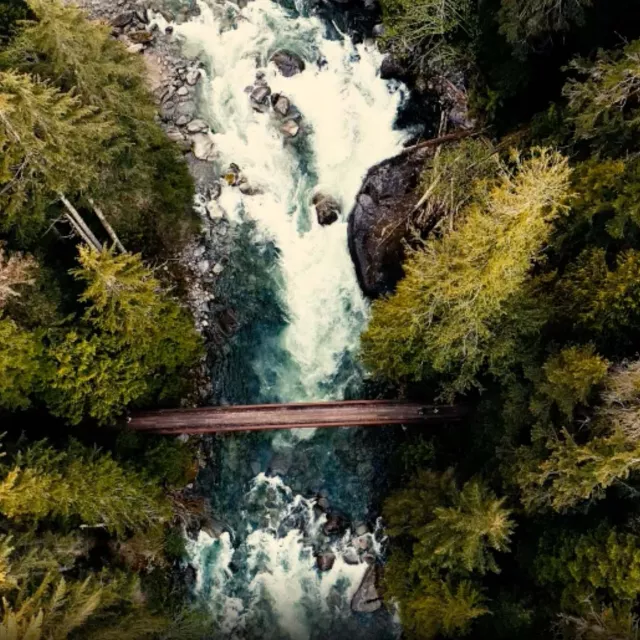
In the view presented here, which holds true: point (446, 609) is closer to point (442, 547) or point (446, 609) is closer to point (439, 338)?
point (442, 547)

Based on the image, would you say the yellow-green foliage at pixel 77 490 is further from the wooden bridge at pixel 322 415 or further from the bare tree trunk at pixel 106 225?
the bare tree trunk at pixel 106 225

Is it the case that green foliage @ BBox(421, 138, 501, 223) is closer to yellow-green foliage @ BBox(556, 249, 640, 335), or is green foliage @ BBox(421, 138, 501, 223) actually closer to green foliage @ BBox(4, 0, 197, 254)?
yellow-green foliage @ BBox(556, 249, 640, 335)

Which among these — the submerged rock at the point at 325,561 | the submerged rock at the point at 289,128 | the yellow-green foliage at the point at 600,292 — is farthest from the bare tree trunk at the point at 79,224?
the submerged rock at the point at 325,561

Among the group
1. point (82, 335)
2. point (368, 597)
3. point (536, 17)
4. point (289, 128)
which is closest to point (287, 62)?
point (289, 128)

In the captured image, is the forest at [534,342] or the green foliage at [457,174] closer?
the forest at [534,342]

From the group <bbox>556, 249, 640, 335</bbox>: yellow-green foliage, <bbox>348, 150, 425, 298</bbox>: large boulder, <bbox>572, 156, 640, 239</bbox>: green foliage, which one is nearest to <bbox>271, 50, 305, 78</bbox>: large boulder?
<bbox>348, 150, 425, 298</bbox>: large boulder

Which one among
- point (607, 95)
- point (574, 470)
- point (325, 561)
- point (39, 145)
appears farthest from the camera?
point (325, 561)

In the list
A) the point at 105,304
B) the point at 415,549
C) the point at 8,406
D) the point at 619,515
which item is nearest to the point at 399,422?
the point at 415,549
